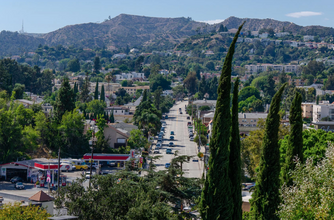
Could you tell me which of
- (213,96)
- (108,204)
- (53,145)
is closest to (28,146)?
(53,145)

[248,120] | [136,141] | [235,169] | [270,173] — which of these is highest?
[235,169]

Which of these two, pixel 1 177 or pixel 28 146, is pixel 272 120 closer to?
pixel 1 177

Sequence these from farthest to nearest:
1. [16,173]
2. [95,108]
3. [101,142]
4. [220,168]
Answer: [95,108] < [101,142] < [16,173] < [220,168]

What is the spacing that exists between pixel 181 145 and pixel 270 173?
185 feet

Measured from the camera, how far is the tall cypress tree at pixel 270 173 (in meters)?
18.9

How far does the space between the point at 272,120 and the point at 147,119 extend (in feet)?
175

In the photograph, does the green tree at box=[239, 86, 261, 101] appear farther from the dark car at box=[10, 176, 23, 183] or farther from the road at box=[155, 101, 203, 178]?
the dark car at box=[10, 176, 23, 183]

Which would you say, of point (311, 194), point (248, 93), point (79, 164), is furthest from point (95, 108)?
point (311, 194)

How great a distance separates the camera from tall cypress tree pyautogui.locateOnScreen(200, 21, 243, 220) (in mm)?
16828

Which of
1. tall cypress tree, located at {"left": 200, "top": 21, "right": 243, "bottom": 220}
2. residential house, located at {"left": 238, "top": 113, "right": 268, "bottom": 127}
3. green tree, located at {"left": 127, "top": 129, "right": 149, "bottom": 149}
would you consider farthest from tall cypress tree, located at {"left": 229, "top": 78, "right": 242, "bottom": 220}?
residential house, located at {"left": 238, "top": 113, "right": 268, "bottom": 127}

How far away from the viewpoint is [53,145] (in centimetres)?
5809

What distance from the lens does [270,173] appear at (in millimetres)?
19094

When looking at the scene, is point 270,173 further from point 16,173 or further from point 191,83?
point 191,83

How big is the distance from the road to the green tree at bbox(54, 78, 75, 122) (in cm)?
1461
